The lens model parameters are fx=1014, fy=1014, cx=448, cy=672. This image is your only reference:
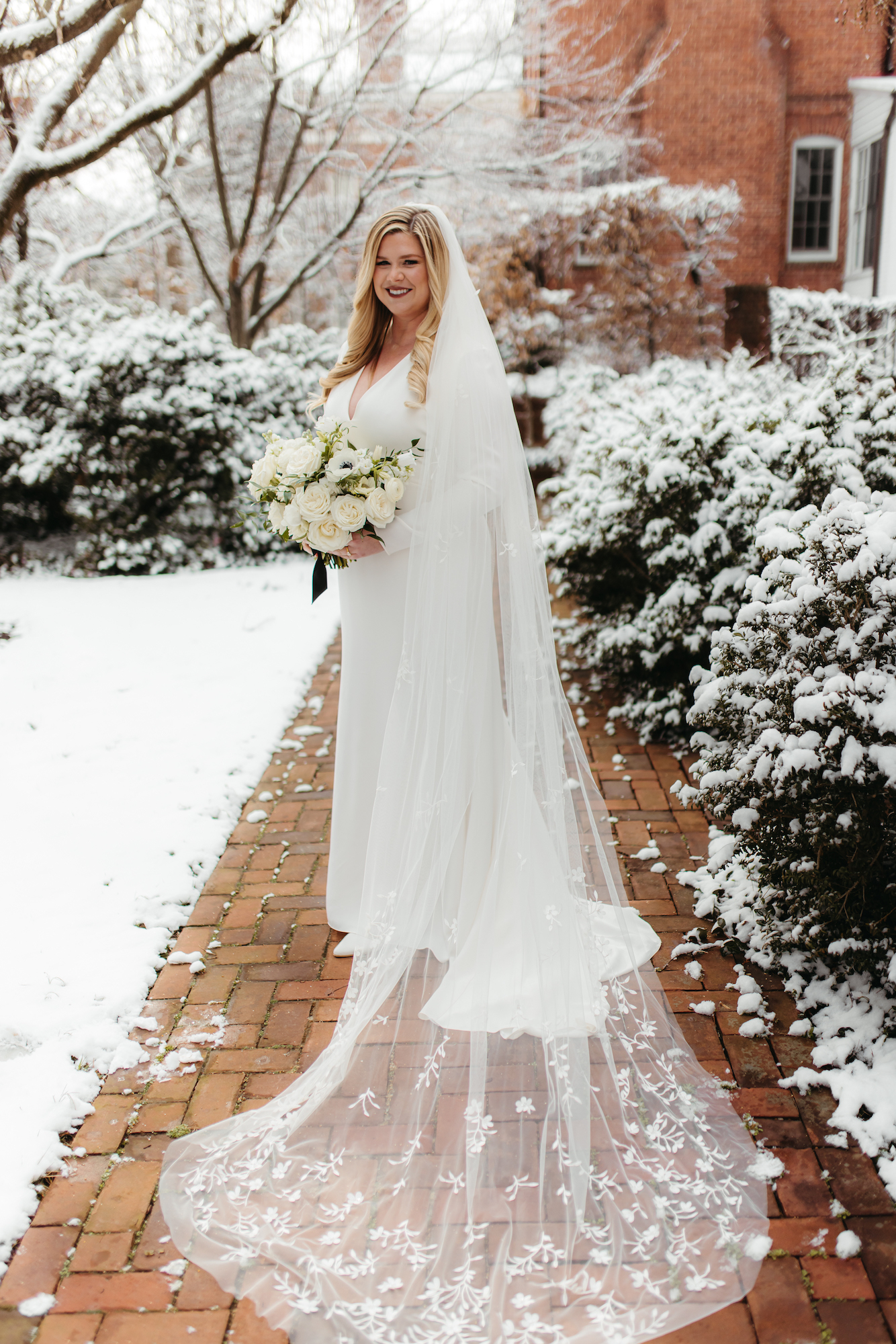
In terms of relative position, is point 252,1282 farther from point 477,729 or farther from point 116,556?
point 116,556

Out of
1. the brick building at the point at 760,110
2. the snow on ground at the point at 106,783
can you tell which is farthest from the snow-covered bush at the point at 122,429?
the brick building at the point at 760,110

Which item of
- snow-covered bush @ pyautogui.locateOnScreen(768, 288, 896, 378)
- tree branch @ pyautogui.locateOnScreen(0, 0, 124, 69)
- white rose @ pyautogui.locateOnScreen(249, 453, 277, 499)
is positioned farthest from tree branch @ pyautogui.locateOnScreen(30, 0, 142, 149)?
snow-covered bush @ pyautogui.locateOnScreen(768, 288, 896, 378)

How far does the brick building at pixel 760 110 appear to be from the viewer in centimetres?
1598

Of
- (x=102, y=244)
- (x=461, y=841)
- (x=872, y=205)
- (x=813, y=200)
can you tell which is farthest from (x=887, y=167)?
(x=461, y=841)

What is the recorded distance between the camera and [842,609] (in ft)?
9.50

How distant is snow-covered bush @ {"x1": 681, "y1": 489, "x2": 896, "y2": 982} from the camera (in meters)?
2.76

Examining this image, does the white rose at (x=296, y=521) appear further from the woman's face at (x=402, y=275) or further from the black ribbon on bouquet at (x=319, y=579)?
the woman's face at (x=402, y=275)

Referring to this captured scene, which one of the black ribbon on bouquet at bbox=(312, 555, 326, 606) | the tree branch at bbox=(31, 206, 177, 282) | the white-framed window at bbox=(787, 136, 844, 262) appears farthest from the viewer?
the white-framed window at bbox=(787, 136, 844, 262)

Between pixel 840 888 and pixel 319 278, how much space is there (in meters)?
16.3

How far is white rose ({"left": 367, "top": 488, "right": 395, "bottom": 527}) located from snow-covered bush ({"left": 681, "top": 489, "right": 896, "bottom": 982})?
1147mm

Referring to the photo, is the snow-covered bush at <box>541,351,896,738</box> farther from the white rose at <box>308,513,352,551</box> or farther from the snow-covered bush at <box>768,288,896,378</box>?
the snow-covered bush at <box>768,288,896,378</box>

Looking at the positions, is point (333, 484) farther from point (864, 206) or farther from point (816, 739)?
point (864, 206)

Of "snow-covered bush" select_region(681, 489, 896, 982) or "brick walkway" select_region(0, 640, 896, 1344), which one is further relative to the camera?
"snow-covered bush" select_region(681, 489, 896, 982)

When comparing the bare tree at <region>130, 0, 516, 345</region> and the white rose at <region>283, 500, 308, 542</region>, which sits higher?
the bare tree at <region>130, 0, 516, 345</region>
